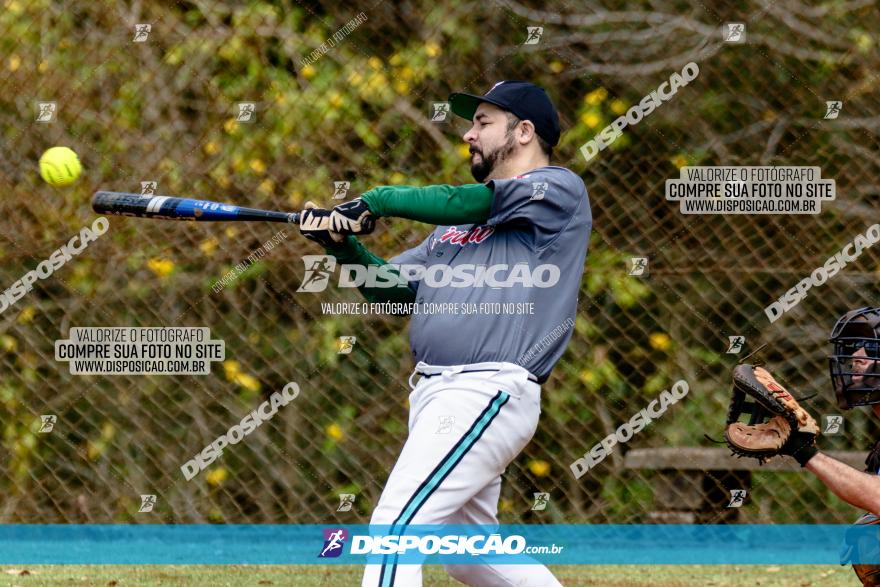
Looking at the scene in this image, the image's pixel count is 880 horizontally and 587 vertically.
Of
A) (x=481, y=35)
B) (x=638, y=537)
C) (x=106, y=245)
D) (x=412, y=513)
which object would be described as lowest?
(x=638, y=537)

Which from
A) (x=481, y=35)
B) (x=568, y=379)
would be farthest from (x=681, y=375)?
(x=481, y=35)

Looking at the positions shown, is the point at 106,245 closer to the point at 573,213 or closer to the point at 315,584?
the point at 315,584

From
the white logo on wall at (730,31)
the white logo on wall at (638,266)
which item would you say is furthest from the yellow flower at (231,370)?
the white logo on wall at (730,31)

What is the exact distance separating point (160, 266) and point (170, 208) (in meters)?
1.34

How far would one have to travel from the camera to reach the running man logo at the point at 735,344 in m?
5.75

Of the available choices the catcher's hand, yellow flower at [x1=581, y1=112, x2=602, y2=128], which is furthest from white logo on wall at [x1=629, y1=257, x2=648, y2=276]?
the catcher's hand

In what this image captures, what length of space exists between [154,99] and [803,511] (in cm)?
343

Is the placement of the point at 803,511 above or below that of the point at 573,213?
below

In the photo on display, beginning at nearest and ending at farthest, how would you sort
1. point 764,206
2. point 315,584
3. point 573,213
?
point 573,213 < point 315,584 < point 764,206

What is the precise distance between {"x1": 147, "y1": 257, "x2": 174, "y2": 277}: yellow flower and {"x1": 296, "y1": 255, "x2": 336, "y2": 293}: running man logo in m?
0.58

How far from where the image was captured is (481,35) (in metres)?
5.68

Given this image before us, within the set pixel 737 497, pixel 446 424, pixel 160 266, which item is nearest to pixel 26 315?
pixel 160 266

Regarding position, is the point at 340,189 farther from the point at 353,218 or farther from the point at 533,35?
the point at 353,218

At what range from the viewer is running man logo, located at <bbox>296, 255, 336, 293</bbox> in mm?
5719
